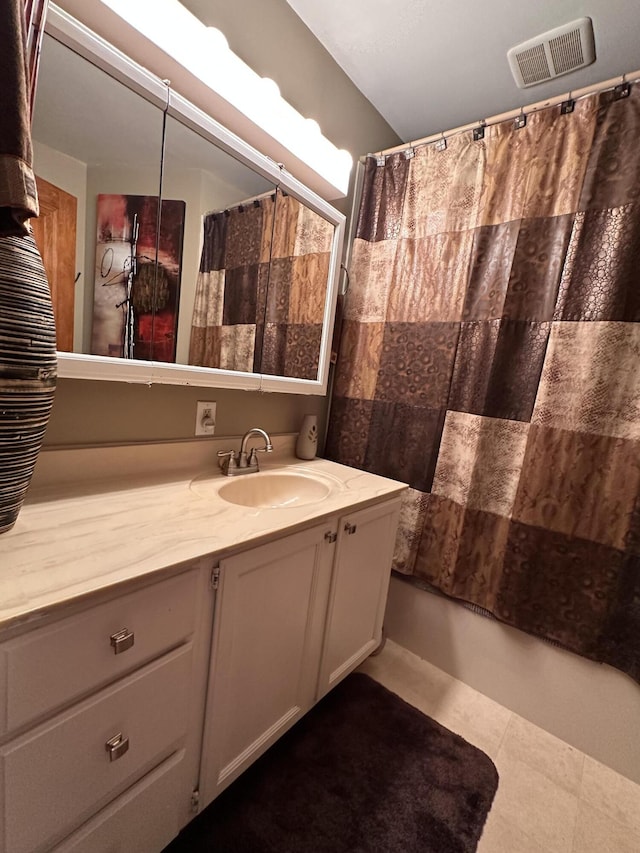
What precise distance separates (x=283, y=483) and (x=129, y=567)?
743 mm

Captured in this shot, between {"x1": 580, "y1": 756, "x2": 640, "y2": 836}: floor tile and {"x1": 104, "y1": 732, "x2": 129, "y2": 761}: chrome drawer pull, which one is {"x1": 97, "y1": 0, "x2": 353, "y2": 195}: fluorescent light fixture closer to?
{"x1": 104, "y1": 732, "x2": 129, "y2": 761}: chrome drawer pull

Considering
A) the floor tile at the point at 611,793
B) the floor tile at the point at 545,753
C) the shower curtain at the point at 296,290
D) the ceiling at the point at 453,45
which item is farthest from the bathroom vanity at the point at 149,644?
the ceiling at the point at 453,45

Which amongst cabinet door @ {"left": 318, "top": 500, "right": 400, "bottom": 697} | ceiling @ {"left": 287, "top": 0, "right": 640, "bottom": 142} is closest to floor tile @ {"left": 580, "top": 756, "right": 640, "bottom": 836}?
cabinet door @ {"left": 318, "top": 500, "right": 400, "bottom": 697}

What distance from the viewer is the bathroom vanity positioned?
53 centimetres

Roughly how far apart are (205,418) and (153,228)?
0.58m

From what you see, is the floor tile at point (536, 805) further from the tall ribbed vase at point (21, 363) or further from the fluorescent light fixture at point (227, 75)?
the fluorescent light fixture at point (227, 75)

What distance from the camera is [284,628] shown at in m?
0.96

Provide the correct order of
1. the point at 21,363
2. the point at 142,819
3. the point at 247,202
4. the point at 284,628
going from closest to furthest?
the point at 21,363 < the point at 142,819 < the point at 284,628 < the point at 247,202

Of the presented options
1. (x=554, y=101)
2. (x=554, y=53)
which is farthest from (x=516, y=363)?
(x=554, y=53)

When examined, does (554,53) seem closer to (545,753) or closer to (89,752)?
(89,752)

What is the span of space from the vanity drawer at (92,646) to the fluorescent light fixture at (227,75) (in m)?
1.27

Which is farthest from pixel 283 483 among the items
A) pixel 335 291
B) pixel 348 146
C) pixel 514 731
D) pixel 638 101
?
pixel 638 101

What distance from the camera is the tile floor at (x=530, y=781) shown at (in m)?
0.99

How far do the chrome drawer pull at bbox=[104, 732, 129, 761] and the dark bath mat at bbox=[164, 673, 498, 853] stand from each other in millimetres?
488
